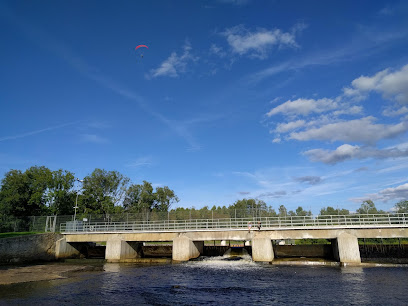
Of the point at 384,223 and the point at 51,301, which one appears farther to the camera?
the point at 384,223

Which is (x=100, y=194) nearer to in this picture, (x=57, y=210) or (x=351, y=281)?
(x=57, y=210)

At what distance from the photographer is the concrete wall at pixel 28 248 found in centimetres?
4103

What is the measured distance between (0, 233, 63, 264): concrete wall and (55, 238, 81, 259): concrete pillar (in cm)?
62

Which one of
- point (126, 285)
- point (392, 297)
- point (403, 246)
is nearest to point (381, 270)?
point (392, 297)

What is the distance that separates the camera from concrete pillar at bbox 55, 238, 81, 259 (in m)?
48.8

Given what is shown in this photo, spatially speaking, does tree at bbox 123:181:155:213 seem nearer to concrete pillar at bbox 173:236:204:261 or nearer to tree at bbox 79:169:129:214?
tree at bbox 79:169:129:214

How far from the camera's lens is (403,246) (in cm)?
4903

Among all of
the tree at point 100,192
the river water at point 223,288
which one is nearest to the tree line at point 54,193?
the tree at point 100,192

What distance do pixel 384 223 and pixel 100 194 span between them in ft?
222

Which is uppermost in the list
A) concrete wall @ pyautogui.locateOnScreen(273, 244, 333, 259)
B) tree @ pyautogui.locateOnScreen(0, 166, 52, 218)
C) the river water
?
tree @ pyautogui.locateOnScreen(0, 166, 52, 218)

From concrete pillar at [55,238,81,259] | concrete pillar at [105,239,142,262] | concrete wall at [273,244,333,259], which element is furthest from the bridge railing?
concrete wall at [273,244,333,259]

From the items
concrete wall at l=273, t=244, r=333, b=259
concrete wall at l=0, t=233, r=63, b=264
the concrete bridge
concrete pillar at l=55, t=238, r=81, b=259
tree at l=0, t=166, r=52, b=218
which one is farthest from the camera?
tree at l=0, t=166, r=52, b=218

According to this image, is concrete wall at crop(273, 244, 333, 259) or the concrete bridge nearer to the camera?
the concrete bridge

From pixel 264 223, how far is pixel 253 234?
4200 mm
